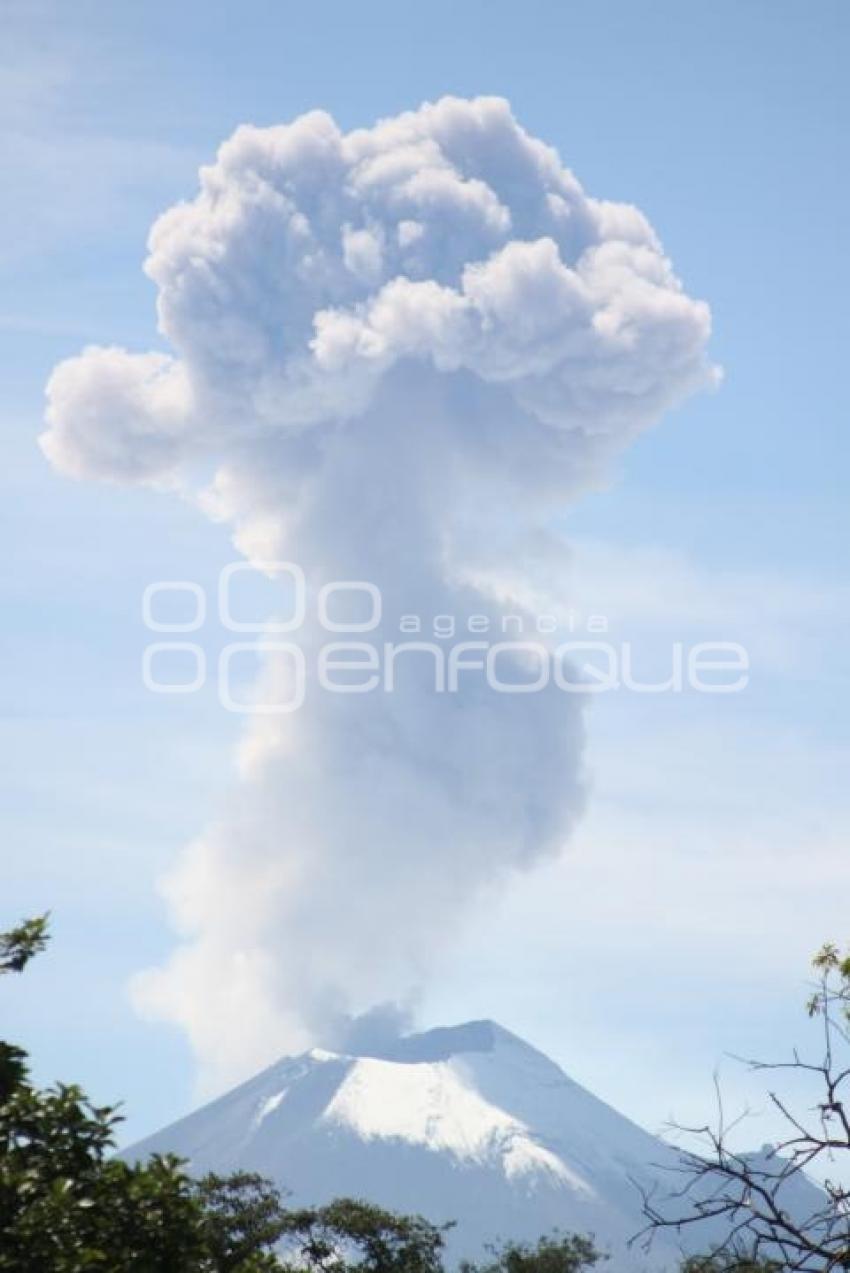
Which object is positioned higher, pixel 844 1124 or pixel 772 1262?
pixel 844 1124

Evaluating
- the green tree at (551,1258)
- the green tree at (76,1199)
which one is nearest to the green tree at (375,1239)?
the green tree at (551,1258)

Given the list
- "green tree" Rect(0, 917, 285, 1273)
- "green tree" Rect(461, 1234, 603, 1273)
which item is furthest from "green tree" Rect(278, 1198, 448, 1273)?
"green tree" Rect(0, 917, 285, 1273)

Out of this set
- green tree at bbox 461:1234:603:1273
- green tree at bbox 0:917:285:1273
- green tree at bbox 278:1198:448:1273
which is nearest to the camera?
green tree at bbox 0:917:285:1273

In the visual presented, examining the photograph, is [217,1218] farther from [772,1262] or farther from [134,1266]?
[772,1262]

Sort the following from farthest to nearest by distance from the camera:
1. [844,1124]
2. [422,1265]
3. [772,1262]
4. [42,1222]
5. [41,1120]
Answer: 1. [422,1265]
2. [41,1120]
3. [42,1222]
4. [844,1124]
5. [772,1262]

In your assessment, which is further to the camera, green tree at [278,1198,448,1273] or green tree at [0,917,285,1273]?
green tree at [278,1198,448,1273]

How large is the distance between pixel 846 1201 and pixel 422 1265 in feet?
154

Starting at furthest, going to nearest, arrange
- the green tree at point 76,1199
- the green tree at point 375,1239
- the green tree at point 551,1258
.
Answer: the green tree at point 551,1258
the green tree at point 375,1239
the green tree at point 76,1199

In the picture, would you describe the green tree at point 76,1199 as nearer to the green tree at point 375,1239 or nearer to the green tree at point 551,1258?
the green tree at point 375,1239

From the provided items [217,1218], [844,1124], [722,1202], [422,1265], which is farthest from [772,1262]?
[217,1218]

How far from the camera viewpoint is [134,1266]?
17641mm

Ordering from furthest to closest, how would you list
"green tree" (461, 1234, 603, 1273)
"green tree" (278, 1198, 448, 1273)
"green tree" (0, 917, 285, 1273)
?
1. "green tree" (461, 1234, 603, 1273)
2. "green tree" (278, 1198, 448, 1273)
3. "green tree" (0, 917, 285, 1273)

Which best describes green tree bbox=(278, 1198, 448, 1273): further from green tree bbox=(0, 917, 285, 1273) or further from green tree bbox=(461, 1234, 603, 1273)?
green tree bbox=(0, 917, 285, 1273)

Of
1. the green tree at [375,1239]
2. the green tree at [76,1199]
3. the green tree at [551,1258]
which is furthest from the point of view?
the green tree at [551,1258]
